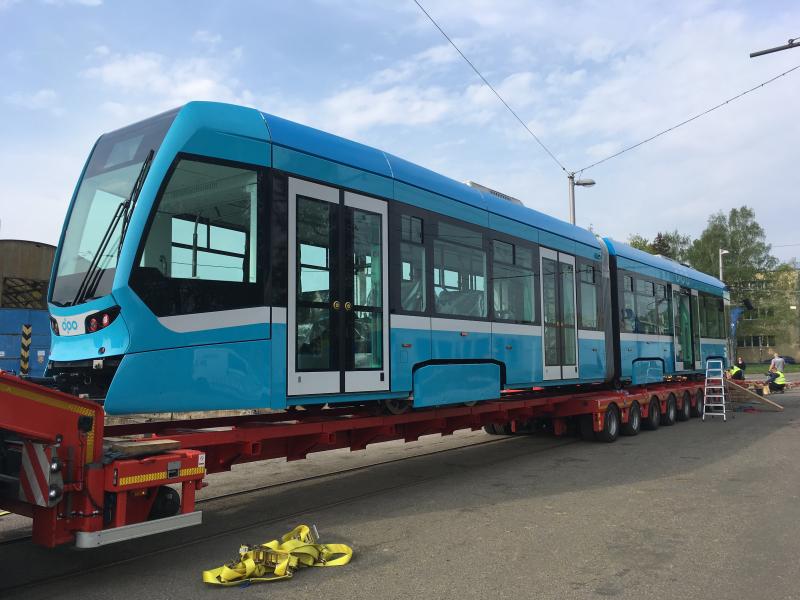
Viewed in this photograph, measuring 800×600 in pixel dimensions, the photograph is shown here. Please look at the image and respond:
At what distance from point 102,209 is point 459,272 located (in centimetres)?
434

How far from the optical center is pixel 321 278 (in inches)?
248

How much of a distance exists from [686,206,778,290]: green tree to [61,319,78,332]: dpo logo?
194 feet

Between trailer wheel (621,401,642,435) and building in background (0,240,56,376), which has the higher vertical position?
building in background (0,240,56,376)

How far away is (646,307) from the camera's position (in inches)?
566

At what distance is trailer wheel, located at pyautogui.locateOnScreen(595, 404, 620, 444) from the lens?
471 inches

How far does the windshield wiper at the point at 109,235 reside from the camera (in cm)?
528

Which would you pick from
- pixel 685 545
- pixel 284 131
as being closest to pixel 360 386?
pixel 284 131

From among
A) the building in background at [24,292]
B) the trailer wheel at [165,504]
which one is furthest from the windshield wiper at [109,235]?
the building in background at [24,292]

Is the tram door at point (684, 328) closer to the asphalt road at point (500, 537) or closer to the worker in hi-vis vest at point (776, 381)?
the asphalt road at point (500, 537)

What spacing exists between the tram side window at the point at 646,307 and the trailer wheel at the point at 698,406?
367cm

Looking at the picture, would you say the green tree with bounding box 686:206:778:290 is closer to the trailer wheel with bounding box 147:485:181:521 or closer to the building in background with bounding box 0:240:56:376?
the building in background with bounding box 0:240:56:376

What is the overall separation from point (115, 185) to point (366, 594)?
13.3 ft

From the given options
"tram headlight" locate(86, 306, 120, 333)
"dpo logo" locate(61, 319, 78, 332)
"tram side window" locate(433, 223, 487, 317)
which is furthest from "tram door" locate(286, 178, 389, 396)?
"dpo logo" locate(61, 319, 78, 332)

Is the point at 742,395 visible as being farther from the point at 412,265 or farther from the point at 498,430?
the point at 412,265
